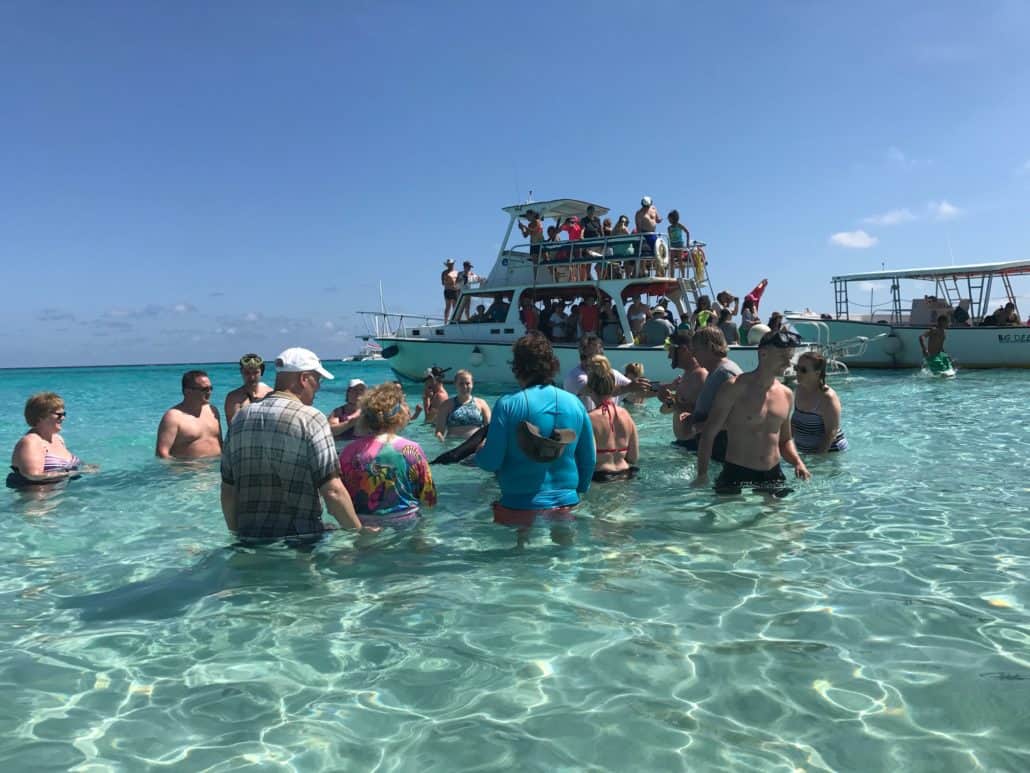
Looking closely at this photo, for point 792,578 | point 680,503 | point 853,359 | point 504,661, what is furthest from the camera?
point 853,359

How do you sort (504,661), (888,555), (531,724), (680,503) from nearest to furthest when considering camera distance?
(531,724) < (504,661) < (888,555) < (680,503)

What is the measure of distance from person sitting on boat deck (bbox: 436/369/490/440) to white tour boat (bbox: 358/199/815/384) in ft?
29.7

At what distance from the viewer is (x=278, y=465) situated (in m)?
3.78

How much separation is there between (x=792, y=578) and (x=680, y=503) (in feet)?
5.79

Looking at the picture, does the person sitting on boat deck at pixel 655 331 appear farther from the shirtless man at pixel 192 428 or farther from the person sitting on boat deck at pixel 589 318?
the shirtless man at pixel 192 428

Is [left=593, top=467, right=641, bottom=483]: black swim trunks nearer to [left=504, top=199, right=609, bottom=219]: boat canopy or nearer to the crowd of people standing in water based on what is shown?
the crowd of people standing in water

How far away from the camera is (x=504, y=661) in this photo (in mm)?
3043

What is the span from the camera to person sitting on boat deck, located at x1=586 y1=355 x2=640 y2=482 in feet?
18.1

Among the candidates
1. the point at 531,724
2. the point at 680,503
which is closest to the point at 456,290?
the point at 680,503

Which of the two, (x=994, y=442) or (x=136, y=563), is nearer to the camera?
(x=136, y=563)

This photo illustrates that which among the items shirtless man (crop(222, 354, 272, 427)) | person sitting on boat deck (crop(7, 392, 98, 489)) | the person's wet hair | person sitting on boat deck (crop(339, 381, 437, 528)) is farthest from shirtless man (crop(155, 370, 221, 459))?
the person's wet hair

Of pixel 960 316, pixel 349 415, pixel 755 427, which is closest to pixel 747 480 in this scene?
pixel 755 427

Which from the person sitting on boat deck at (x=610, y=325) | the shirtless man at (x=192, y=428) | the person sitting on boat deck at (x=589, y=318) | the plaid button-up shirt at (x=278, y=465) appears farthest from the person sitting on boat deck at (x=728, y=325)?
the plaid button-up shirt at (x=278, y=465)

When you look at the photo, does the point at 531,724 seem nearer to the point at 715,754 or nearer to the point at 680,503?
the point at 715,754
